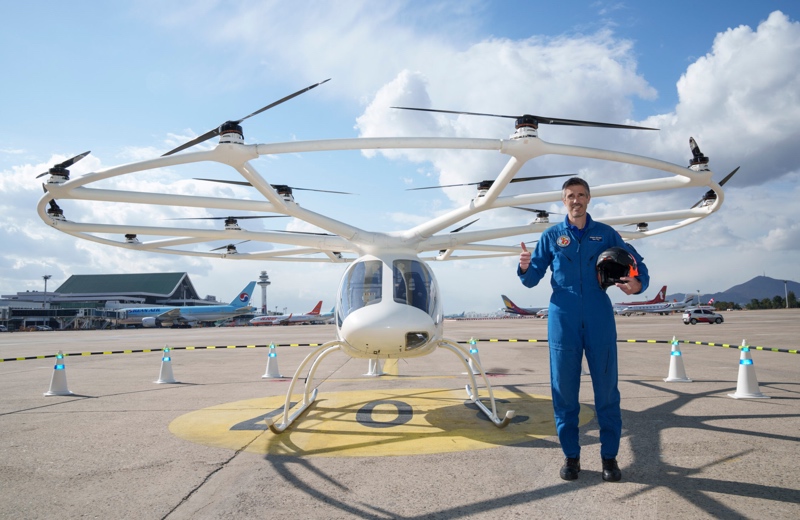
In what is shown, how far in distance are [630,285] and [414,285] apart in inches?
128

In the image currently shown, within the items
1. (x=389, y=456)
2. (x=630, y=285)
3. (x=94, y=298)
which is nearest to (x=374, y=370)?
(x=389, y=456)

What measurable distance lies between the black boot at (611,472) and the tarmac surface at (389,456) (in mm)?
78

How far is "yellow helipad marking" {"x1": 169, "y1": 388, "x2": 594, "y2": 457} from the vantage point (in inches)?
231

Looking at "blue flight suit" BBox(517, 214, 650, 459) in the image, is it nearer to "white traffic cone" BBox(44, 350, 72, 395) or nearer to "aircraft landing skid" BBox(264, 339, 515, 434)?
"aircraft landing skid" BBox(264, 339, 515, 434)

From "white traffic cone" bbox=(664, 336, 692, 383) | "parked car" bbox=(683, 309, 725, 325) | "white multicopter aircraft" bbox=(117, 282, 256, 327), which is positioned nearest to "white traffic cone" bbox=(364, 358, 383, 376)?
"white traffic cone" bbox=(664, 336, 692, 383)

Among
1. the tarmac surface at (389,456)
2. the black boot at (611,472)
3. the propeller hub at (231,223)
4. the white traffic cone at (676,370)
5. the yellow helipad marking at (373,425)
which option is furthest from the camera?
the propeller hub at (231,223)

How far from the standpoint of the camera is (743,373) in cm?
856

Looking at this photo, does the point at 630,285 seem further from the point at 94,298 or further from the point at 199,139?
the point at 94,298

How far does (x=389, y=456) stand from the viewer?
5430mm

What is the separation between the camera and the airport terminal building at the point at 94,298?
8712 cm

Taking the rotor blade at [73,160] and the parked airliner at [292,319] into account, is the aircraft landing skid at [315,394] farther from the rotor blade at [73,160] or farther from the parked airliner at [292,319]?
the parked airliner at [292,319]

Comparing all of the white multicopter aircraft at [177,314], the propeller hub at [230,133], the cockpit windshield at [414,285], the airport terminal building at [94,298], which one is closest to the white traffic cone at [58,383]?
the propeller hub at [230,133]

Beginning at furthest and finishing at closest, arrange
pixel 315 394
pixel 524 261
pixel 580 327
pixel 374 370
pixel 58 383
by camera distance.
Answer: pixel 374 370 < pixel 58 383 < pixel 315 394 < pixel 524 261 < pixel 580 327

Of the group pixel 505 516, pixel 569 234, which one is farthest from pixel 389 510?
pixel 569 234
